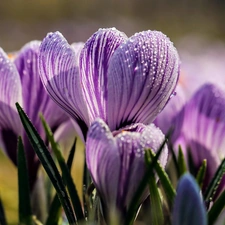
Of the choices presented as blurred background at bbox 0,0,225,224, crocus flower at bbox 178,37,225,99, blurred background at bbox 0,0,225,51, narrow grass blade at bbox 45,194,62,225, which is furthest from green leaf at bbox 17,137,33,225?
blurred background at bbox 0,0,225,51

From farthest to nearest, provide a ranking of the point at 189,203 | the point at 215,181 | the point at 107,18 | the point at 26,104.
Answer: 1. the point at 107,18
2. the point at 26,104
3. the point at 215,181
4. the point at 189,203

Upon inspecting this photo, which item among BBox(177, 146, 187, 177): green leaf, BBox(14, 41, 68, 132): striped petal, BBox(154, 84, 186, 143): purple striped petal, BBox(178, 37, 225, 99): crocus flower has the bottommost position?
BBox(178, 37, 225, 99): crocus flower

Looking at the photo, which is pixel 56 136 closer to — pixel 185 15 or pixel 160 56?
pixel 160 56

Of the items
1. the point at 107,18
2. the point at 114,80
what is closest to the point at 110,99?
the point at 114,80

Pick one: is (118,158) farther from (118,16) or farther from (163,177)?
(118,16)

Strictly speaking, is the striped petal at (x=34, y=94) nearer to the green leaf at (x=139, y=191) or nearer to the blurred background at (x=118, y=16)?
the green leaf at (x=139, y=191)

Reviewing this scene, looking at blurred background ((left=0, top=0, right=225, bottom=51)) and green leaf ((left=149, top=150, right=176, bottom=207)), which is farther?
blurred background ((left=0, top=0, right=225, bottom=51))

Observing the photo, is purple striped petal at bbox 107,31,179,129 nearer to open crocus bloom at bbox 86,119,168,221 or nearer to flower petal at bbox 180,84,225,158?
open crocus bloom at bbox 86,119,168,221
